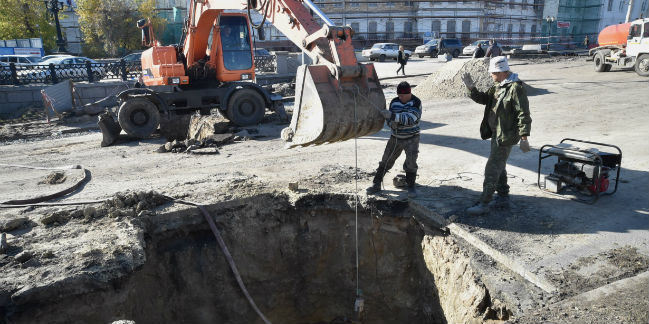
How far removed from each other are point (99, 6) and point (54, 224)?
38.0 metres

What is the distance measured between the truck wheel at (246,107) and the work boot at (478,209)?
26.1 ft

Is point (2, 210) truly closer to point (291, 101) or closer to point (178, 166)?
point (178, 166)

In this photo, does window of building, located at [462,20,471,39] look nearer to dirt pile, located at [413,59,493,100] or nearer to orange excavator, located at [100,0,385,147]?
dirt pile, located at [413,59,493,100]

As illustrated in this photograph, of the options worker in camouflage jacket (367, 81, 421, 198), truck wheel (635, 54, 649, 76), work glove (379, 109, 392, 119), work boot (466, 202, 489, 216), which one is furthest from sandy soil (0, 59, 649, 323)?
truck wheel (635, 54, 649, 76)

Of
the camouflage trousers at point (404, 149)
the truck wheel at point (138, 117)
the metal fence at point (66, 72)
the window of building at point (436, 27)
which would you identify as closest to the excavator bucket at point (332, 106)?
the camouflage trousers at point (404, 149)

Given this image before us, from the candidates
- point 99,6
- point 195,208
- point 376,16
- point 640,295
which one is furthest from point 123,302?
point 376,16

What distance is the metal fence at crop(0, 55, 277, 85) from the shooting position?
17547 mm

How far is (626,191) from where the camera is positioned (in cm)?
604

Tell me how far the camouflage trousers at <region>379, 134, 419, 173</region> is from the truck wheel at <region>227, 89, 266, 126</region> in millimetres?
6758

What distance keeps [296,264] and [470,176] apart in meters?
3.33

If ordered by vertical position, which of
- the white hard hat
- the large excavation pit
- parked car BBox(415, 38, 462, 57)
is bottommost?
the large excavation pit

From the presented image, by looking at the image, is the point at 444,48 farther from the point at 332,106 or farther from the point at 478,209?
the point at 332,106

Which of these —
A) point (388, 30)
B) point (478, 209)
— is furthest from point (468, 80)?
point (388, 30)

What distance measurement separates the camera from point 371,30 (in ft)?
156
